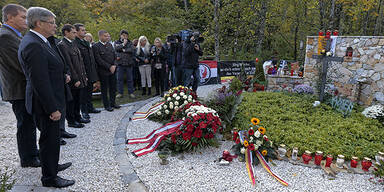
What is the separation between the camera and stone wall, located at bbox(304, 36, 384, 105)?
5.79 meters

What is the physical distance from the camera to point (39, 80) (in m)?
2.36

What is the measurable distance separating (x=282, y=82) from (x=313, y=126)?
3.47m

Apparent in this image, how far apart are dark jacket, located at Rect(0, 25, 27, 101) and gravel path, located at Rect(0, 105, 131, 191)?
1089 mm

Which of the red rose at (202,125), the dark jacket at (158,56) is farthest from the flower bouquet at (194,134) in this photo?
the dark jacket at (158,56)

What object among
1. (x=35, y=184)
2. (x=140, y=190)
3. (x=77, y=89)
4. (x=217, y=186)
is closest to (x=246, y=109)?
(x=217, y=186)

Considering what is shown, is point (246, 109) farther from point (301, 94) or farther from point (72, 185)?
point (72, 185)

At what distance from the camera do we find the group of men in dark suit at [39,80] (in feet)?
7.88

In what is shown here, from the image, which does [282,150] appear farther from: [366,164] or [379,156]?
[379,156]

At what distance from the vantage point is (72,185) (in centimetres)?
287

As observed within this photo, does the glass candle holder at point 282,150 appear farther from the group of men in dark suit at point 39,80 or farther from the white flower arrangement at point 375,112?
the group of men in dark suit at point 39,80

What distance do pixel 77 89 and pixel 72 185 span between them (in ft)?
8.64

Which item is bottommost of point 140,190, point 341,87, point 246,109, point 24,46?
point 140,190

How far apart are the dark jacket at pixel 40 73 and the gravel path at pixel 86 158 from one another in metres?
1.07

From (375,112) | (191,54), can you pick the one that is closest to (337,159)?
(375,112)
